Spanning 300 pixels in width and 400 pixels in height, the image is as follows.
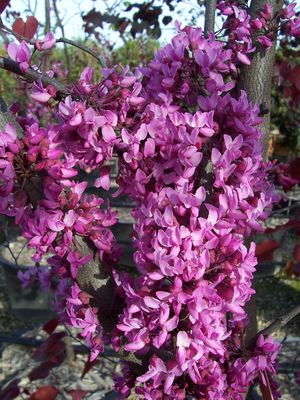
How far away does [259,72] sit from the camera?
120 cm

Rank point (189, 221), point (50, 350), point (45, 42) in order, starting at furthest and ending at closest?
point (50, 350)
point (45, 42)
point (189, 221)

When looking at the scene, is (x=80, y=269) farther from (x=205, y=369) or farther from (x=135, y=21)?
(x=135, y=21)

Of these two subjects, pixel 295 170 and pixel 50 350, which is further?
pixel 50 350

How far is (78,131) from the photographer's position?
79 cm

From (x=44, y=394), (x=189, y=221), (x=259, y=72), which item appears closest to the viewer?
(x=189, y=221)

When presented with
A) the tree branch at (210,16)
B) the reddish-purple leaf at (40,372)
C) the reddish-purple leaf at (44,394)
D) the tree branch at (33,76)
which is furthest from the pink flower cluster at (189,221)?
the reddish-purple leaf at (40,372)

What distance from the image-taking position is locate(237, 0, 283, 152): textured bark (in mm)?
1162

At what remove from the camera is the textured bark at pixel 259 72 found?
45.8 inches

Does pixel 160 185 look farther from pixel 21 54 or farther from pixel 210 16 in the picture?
pixel 210 16

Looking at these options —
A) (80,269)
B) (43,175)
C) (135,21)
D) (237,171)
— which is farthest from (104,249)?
(135,21)

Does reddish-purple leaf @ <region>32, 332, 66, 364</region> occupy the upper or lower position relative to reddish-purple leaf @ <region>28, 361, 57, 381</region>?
upper

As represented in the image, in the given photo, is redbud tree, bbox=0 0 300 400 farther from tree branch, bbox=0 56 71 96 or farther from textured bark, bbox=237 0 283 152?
textured bark, bbox=237 0 283 152

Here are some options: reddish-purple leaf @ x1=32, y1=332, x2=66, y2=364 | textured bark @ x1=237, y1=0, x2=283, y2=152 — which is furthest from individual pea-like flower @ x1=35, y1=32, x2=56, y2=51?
reddish-purple leaf @ x1=32, y1=332, x2=66, y2=364

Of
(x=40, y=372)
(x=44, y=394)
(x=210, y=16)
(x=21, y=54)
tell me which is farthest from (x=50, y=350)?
(x=210, y=16)
